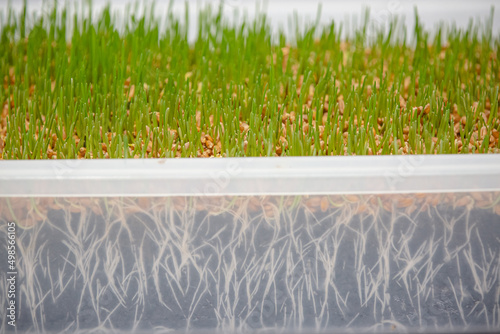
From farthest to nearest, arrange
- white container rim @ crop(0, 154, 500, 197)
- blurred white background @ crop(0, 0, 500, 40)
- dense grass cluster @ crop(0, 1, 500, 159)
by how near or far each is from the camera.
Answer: blurred white background @ crop(0, 0, 500, 40)
dense grass cluster @ crop(0, 1, 500, 159)
white container rim @ crop(0, 154, 500, 197)

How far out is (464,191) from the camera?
631mm

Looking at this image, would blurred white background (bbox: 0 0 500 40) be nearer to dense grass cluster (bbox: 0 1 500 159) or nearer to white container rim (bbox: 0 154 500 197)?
dense grass cluster (bbox: 0 1 500 159)

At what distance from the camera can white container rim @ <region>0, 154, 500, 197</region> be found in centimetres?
62

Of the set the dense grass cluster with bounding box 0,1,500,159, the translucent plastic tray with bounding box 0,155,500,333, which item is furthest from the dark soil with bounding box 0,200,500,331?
the dense grass cluster with bounding box 0,1,500,159

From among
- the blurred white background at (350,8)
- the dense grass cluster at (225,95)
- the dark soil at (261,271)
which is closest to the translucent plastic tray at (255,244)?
the dark soil at (261,271)

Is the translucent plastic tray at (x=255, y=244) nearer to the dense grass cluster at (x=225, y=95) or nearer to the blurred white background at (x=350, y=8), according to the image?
the dense grass cluster at (x=225, y=95)

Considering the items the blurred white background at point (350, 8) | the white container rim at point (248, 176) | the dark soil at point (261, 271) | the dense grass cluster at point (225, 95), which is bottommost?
the dark soil at point (261, 271)

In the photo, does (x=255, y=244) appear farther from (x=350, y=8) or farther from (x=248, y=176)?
(x=350, y=8)

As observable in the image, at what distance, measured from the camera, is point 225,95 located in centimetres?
87

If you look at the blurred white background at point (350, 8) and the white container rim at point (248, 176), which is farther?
the blurred white background at point (350, 8)

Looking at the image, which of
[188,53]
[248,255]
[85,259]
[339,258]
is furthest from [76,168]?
[188,53]

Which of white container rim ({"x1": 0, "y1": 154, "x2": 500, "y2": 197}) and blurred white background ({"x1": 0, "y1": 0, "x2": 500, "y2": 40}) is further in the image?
blurred white background ({"x1": 0, "y1": 0, "x2": 500, "y2": 40})

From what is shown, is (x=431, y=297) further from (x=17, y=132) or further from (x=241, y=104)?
(x=17, y=132)

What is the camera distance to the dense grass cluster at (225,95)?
29.5 inches
